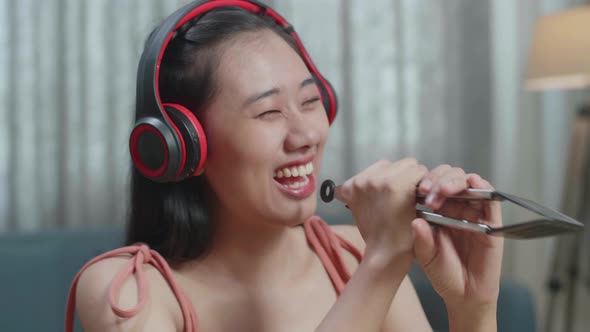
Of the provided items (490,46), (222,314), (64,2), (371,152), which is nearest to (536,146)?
(490,46)

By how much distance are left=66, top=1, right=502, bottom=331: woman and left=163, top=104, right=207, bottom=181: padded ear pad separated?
0.03m

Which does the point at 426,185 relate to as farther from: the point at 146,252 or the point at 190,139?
the point at 146,252

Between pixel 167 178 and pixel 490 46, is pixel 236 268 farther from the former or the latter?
pixel 490 46

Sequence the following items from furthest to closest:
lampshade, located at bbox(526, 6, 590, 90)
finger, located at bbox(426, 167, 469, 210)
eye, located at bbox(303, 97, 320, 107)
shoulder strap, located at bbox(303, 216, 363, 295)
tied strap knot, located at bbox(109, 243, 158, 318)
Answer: lampshade, located at bbox(526, 6, 590, 90) → shoulder strap, located at bbox(303, 216, 363, 295) → eye, located at bbox(303, 97, 320, 107) → tied strap knot, located at bbox(109, 243, 158, 318) → finger, located at bbox(426, 167, 469, 210)

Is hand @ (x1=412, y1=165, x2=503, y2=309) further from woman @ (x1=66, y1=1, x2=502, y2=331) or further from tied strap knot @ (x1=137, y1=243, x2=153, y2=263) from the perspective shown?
tied strap knot @ (x1=137, y1=243, x2=153, y2=263)

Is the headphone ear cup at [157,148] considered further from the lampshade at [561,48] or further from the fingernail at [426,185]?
the lampshade at [561,48]

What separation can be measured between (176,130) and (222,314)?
306mm

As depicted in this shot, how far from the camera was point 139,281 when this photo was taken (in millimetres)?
926

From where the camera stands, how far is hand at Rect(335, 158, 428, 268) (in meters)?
0.78

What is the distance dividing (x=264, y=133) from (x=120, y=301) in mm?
298

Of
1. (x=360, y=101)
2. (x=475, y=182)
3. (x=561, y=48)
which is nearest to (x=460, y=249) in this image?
(x=475, y=182)

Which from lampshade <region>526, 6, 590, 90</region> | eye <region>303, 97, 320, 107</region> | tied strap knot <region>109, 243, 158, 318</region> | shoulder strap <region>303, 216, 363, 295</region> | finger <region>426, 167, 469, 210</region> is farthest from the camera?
lampshade <region>526, 6, 590, 90</region>

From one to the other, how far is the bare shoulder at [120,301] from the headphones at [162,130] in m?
0.16

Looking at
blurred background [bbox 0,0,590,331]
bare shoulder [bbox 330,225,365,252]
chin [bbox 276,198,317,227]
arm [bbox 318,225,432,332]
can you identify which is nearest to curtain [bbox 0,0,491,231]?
blurred background [bbox 0,0,590,331]
